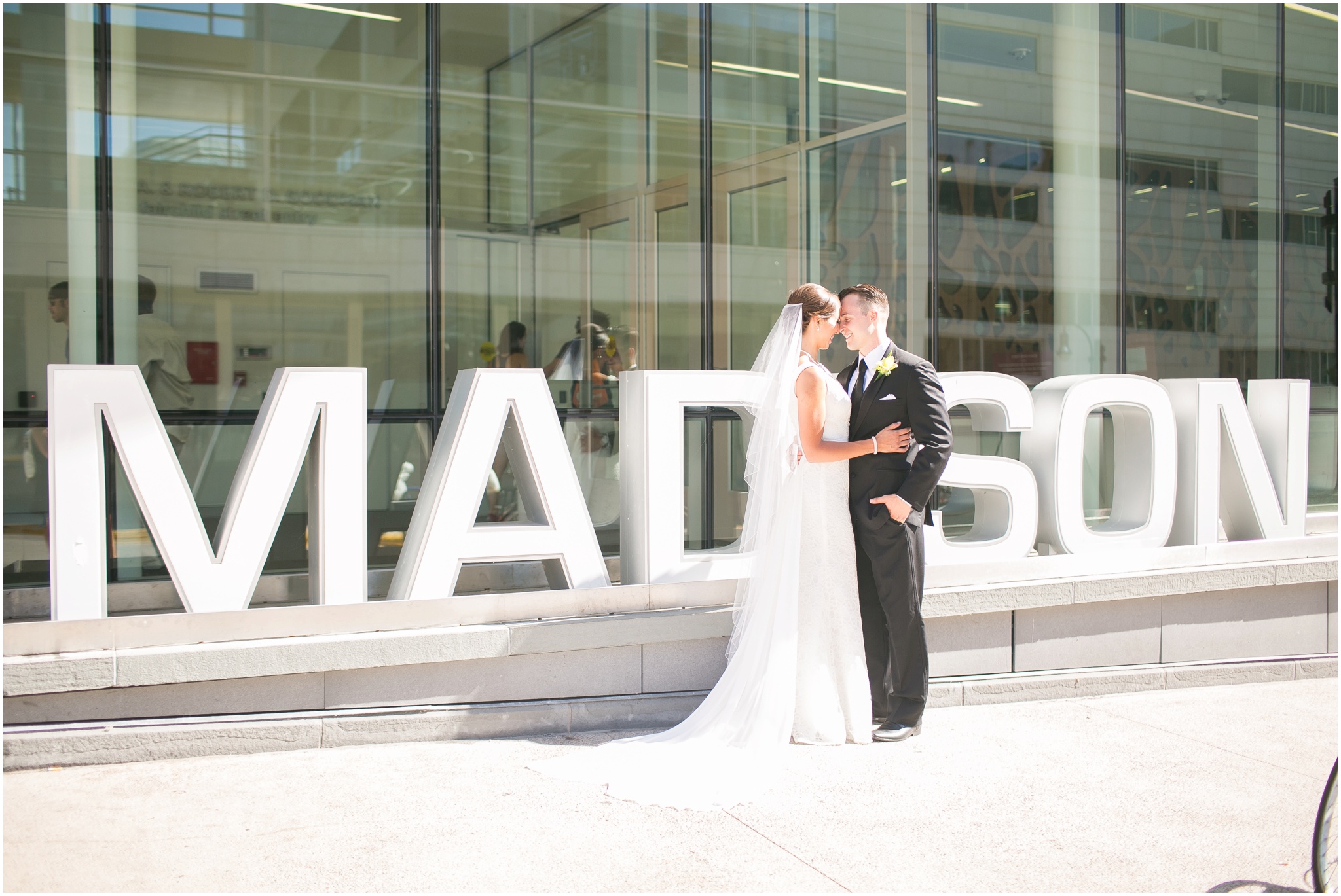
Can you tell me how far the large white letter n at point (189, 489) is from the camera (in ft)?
15.0

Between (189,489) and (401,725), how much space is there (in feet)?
5.04

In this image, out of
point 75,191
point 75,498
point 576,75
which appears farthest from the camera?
point 576,75

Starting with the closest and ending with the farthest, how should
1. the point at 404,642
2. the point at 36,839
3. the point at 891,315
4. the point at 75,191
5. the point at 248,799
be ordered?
the point at 36,839 < the point at 248,799 < the point at 404,642 < the point at 75,191 < the point at 891,315

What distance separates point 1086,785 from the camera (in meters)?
4.66

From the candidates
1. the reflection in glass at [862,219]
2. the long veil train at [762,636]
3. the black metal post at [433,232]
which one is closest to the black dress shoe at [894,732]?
the long veil train at [762,636]

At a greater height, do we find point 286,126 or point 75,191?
point 286,126

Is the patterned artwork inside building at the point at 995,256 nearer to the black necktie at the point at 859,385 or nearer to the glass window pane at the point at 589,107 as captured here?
the glass window pane at the point at 589,107

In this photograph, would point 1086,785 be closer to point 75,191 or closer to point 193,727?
point 193,727

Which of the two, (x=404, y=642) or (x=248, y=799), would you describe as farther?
(x=404, y=642)

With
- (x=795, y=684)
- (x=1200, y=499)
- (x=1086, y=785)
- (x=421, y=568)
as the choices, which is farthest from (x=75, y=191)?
(x=1200, y=499)

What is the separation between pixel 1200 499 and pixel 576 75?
705 centimetres

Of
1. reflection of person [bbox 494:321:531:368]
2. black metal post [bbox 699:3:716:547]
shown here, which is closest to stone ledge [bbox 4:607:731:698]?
black metal post [bbox 699:3:716:547]

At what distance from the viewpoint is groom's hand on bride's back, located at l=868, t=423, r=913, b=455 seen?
5.29 meters

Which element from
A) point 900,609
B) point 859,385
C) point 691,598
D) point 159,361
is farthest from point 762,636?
point 159,361
